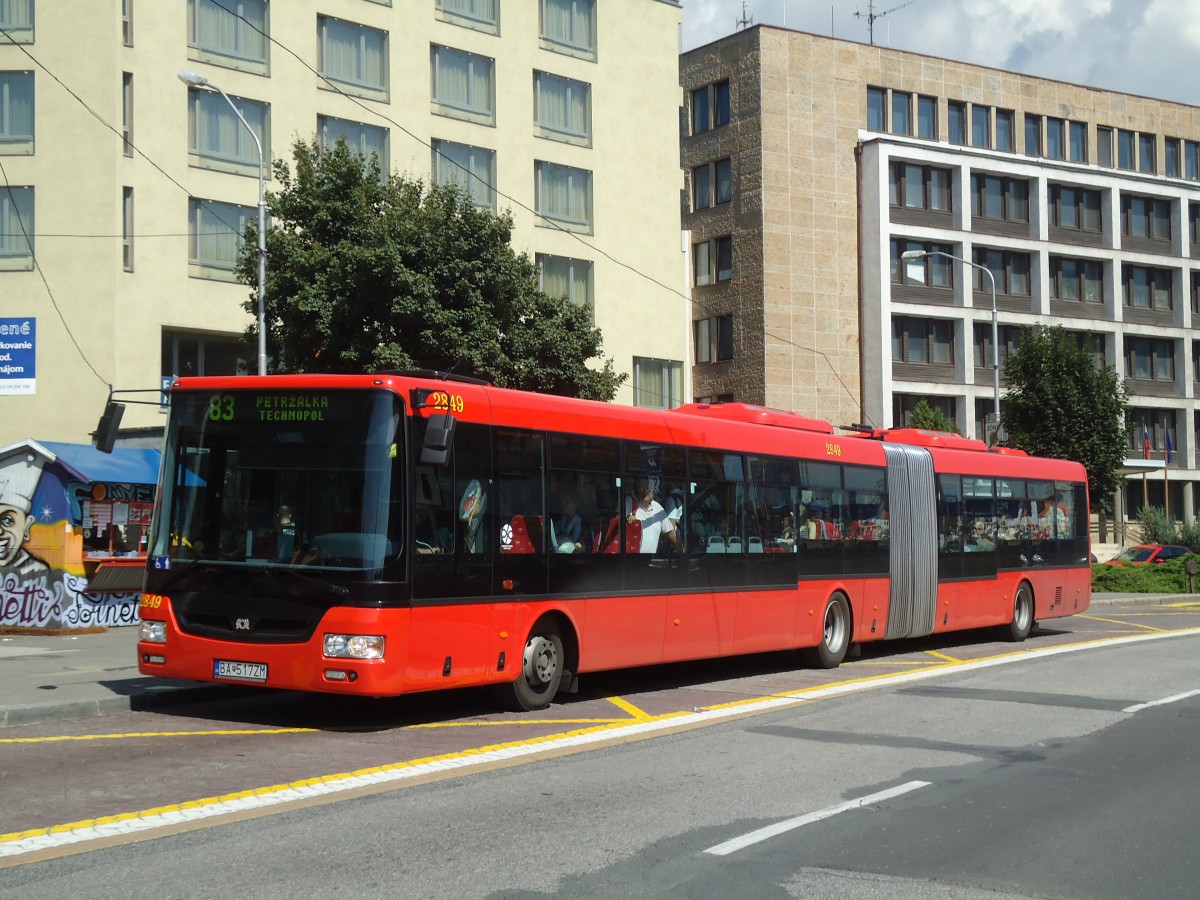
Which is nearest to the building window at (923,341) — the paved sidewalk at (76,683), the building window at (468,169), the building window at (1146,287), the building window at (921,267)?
the building window at (921,267)

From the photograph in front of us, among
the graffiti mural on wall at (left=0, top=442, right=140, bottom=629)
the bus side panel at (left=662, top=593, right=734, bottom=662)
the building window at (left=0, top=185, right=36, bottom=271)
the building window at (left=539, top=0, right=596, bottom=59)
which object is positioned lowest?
the bus side panel at (left=662, top=593, right=734, bottom=662)

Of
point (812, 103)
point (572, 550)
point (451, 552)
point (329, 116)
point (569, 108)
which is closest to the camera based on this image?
point (451, 552)

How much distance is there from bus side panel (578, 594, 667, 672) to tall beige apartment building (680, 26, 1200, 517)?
3974cm

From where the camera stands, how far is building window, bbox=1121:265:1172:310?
214ft

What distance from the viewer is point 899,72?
191 ft

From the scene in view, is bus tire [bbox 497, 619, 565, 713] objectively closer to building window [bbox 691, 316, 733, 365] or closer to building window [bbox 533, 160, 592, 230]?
building window [bbox 533, 160, 592, 230]

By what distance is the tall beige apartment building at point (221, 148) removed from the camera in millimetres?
32500

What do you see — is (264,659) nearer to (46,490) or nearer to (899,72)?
(46,490)

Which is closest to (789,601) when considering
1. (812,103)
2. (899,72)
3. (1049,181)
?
(812,103)

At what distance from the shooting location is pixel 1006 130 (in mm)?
61531

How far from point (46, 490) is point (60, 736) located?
10664 mm

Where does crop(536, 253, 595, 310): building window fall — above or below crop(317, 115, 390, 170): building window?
below

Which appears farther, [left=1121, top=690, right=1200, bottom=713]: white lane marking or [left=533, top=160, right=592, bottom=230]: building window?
[left=533, top=160, right=592, bottom=230]: building window

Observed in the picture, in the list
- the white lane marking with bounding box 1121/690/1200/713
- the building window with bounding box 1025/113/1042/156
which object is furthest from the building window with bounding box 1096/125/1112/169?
the white lane marking with bounding box 1121/690/1200/713
